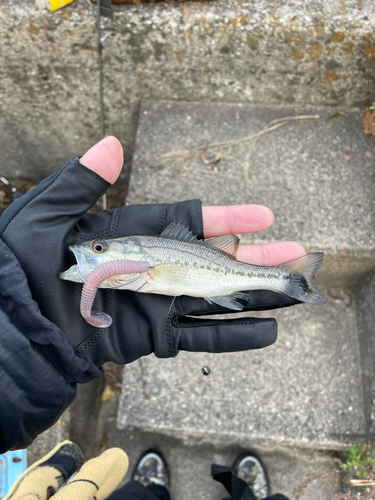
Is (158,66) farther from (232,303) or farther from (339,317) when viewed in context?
(339,317)

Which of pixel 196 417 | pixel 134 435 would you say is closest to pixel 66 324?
pixel 196 417

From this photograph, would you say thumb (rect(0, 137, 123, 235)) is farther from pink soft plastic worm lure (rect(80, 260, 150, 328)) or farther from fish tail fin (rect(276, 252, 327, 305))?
fish tail fin (rect(276, 252, 327, 305))

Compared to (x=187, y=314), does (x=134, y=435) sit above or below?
below

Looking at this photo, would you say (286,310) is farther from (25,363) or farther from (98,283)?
(25,363)

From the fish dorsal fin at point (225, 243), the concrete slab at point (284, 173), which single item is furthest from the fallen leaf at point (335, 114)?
the fish dorsal fin at point (225, 243)

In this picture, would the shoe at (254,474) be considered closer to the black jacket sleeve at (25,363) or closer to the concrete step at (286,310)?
the concrete step at (286,310)

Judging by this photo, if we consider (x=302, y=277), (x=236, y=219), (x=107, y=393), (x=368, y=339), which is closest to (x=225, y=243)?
(x=236, y=219)
